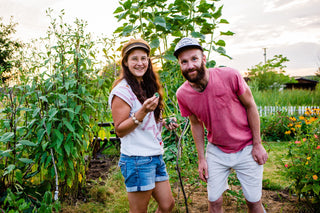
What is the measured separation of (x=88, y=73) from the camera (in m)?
2.91

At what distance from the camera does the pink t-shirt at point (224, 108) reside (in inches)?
75.3

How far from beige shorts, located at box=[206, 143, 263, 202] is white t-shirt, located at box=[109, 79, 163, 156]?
20.0 inches

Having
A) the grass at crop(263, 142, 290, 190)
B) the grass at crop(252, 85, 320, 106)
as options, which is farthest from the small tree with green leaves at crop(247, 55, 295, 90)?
the grass at crop(263, 142, 290, 190)

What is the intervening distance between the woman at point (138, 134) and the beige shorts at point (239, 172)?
15.0 inches

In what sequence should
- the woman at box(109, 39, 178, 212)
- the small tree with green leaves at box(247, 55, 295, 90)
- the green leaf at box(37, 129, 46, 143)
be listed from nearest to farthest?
the woman at box(109, 39, 178, 212) < the green leaf at box(37, 129, 46, 143) < the small tree with green leaves at box(247, 55, 295, 90)

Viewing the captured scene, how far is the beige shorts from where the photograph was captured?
1.98m

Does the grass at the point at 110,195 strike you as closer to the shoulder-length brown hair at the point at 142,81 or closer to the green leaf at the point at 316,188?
the green leaf at the point at 316,188

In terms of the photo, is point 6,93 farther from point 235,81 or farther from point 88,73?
point 235,81

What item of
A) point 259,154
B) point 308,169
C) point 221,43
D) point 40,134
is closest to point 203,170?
point 259,154

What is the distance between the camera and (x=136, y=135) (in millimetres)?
1824

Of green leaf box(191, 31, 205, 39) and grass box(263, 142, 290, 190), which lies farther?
green leaf box(191, 31, 205, 39)

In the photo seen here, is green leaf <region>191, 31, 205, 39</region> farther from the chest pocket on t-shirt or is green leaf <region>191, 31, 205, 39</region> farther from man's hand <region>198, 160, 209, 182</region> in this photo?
man's hand <region>198, 160, 209, 182</region>

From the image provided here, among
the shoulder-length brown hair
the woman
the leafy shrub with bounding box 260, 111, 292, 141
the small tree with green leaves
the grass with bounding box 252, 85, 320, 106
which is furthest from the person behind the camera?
the small tree with green leaves

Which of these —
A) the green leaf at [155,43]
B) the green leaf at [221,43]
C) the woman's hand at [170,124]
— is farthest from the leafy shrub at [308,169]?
the green leaf at [155,43]
